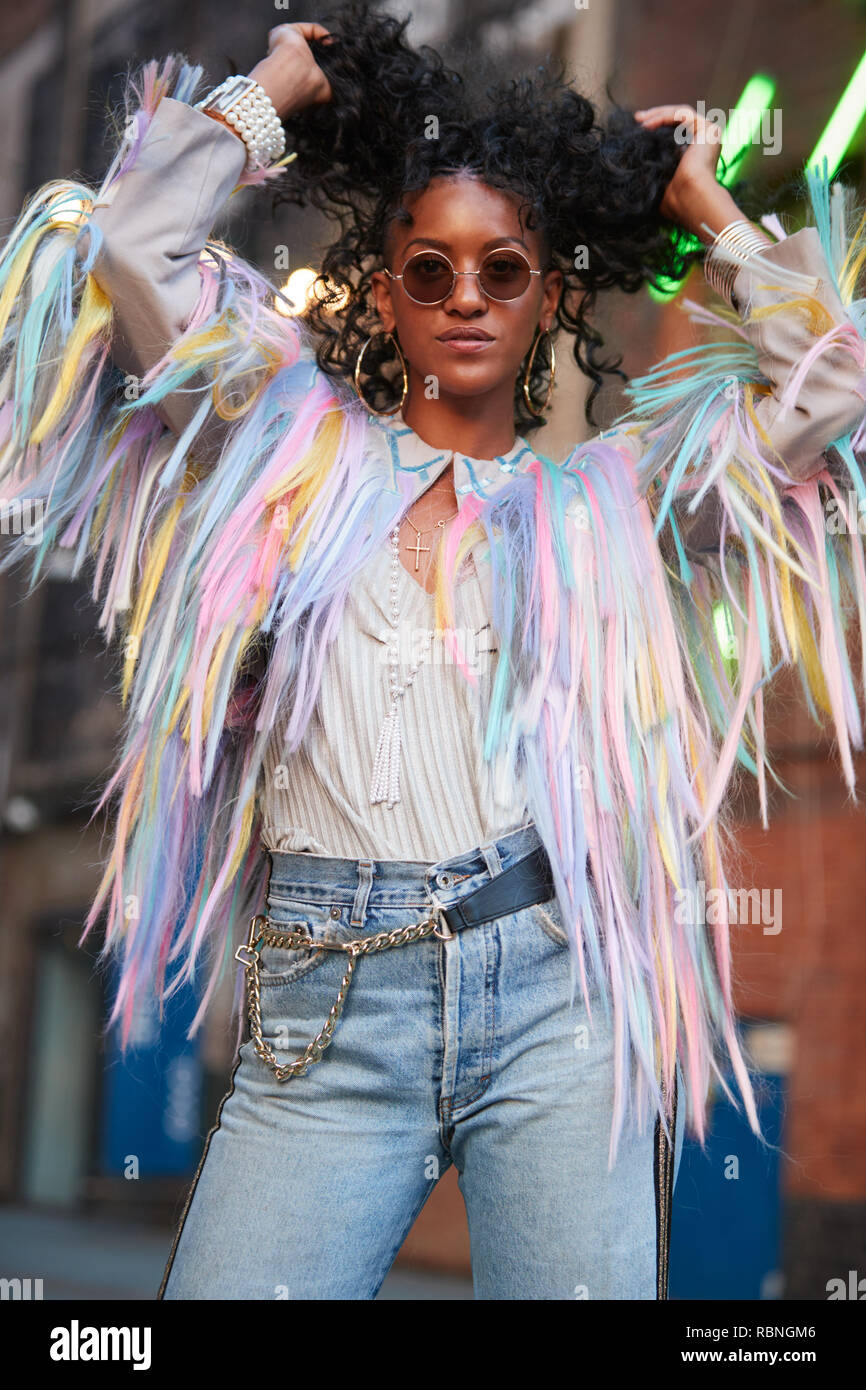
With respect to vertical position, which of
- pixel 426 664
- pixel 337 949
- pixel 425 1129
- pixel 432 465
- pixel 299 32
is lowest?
pixel 425 1129

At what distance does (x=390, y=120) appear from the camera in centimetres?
232

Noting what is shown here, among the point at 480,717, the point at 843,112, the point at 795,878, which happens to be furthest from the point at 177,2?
the point at 480,717

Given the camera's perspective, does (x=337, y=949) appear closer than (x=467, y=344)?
Yes

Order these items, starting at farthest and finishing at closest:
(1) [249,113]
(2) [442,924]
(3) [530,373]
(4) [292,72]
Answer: (3) [530,373], (4) [292,72], (1) [249,113], (2) [442,924]

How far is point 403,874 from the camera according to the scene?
1.87 m

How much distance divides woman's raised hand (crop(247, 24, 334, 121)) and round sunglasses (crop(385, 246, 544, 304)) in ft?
1.01

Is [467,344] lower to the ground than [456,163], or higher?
lower

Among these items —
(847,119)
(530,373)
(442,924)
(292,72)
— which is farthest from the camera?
(847,119)

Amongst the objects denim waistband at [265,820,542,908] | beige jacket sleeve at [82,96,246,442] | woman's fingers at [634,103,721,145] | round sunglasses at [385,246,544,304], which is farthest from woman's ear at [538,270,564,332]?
Result: denim waistband at [265,820,542,908]

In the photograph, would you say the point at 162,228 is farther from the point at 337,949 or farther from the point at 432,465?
the point at 337,949

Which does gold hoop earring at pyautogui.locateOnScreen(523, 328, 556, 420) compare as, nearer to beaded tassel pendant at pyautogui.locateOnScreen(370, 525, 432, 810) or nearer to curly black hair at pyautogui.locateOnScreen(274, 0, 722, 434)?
curly black hair at pyautogui.locateOnScreen(274, 0, 722, 434)

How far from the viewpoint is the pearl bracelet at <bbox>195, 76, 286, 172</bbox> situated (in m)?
2.05

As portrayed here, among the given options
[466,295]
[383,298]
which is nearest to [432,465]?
[466,295]

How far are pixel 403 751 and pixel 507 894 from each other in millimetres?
237
